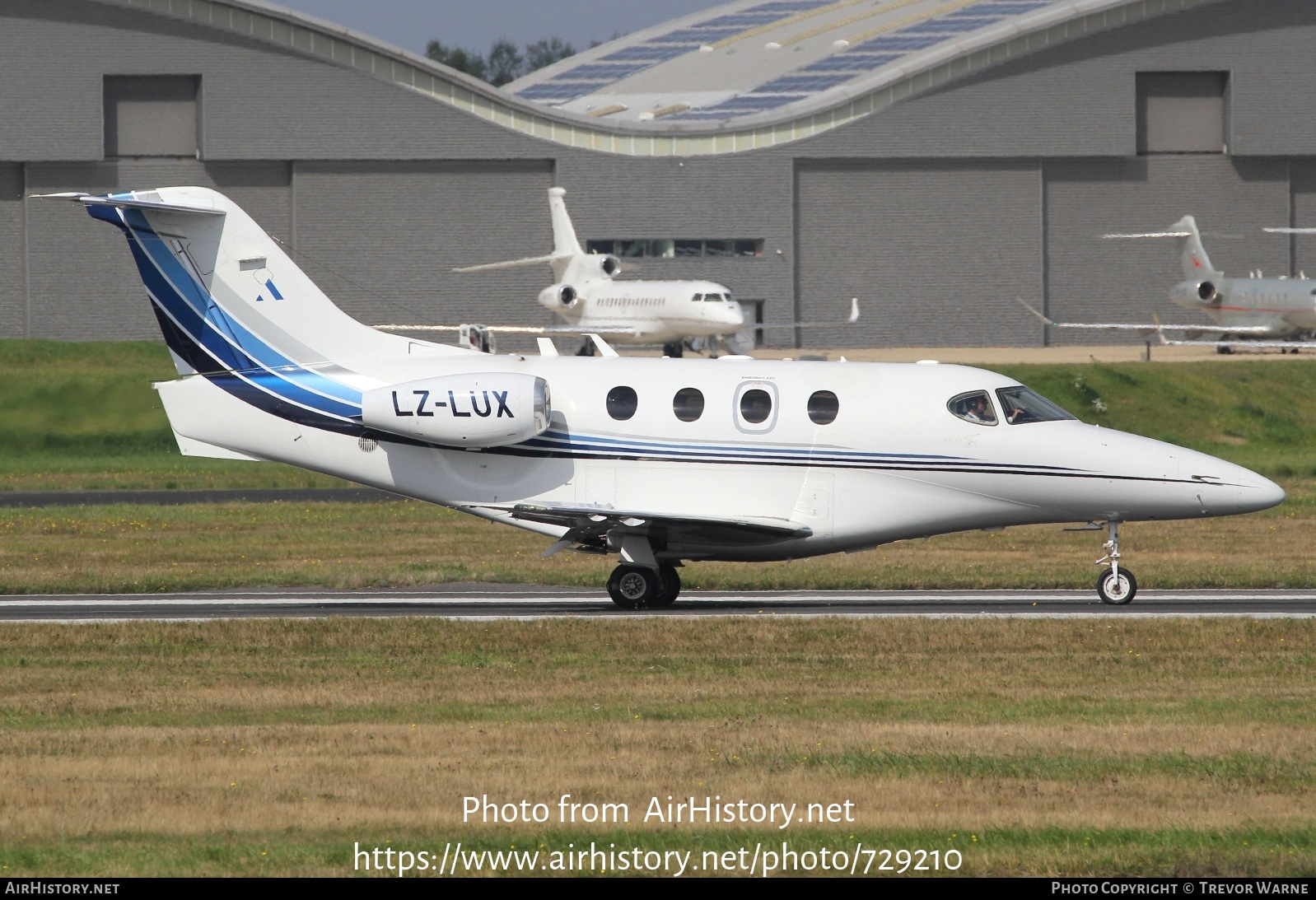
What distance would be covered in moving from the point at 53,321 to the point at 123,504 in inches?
1410

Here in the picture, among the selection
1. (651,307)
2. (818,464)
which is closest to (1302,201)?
(651,307)

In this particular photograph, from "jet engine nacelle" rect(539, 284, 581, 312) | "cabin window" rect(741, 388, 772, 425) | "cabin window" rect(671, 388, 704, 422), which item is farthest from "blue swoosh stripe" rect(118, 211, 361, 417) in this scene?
"jet engine nacelle" rect(539, 284, 581, 312)

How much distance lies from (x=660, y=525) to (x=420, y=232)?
154 ft

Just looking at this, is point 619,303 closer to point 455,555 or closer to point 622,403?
point 455,555

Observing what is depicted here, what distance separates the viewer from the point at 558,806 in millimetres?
9352

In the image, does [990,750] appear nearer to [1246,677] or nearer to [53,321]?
[1246,677]

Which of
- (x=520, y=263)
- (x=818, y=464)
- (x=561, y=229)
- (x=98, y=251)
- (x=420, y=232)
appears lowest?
(x=818, y=464)

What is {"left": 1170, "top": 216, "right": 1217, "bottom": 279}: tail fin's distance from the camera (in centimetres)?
6116

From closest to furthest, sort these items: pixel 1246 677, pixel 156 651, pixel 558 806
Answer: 1. pixel 558 806
2. pixel 1246 677
3. pixel 156 651

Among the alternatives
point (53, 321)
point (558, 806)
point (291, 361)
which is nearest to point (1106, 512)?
point (291, 361)

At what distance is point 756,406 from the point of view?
1791cm

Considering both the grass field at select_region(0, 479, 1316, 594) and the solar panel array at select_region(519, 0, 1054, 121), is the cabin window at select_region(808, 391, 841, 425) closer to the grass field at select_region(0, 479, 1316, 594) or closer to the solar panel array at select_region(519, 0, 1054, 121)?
the grass field at select_region(0, 479, 1316, 594)

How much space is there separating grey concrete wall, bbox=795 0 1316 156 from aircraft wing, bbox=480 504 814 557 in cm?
4812

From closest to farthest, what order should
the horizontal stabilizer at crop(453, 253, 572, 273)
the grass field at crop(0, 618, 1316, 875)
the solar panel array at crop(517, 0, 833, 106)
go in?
the grass field at crop(0, 618, 1316, 875), the horizontal stabilizer at crop(453, 253, 572, 273), the solar panel array at crop(517, 0, 833, 106)
